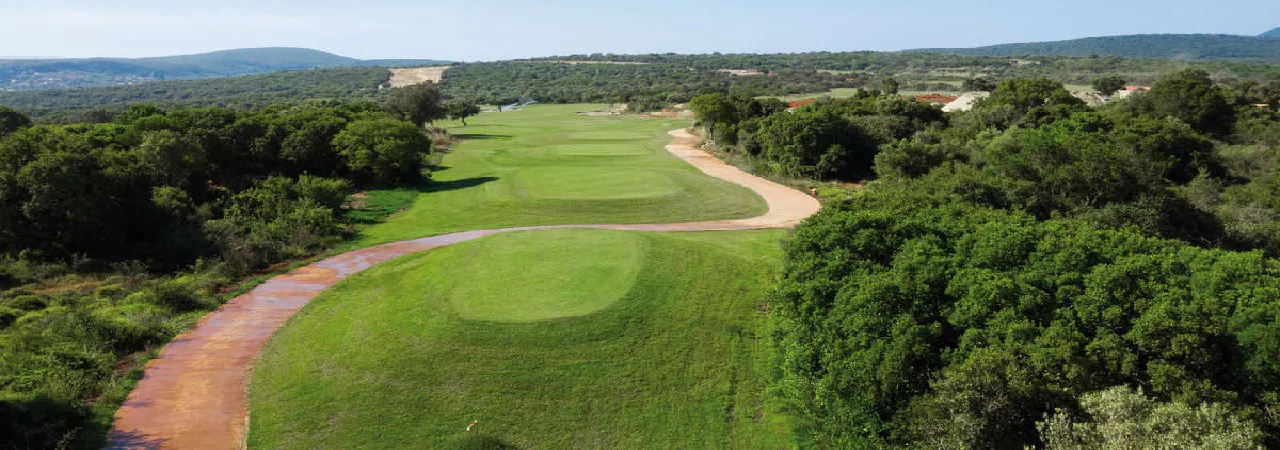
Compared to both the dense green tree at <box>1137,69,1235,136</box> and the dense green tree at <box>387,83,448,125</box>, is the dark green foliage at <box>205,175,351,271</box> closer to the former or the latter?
the dense green tree at <box>387,83,448,125</box>

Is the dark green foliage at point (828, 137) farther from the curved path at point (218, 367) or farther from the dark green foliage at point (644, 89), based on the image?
the dark green foliage at point (644, 89)

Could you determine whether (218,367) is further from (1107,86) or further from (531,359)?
(1107,86)

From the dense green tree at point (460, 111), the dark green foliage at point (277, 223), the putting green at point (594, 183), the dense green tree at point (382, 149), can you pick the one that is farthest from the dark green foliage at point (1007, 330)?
the dense green tree at point (460, 111)

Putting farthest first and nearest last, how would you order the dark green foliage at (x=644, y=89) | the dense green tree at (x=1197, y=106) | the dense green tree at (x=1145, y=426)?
the dark green foliage at (x=644, y=89), the dense green tree at (x=1197, y=106), the dense green tree at (x=1145, y=426)

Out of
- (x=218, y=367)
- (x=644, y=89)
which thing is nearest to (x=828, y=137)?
(x=218, y=367)

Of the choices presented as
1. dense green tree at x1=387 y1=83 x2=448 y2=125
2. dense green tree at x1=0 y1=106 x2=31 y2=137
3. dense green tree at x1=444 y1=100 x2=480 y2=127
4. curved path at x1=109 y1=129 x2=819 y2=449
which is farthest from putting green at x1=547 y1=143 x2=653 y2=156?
dense green tree at x1=0 y1=106 x2=31 y2=137
